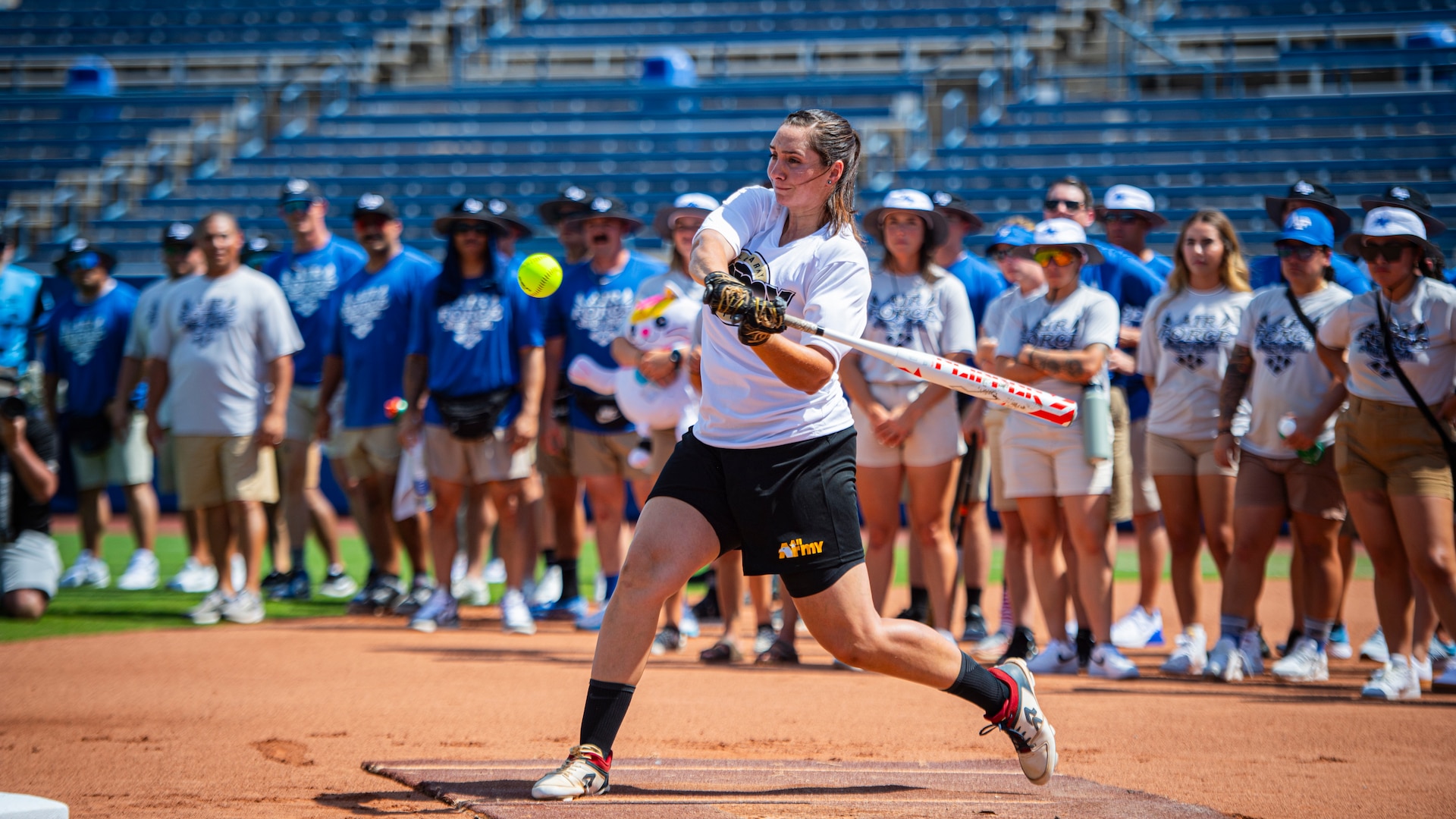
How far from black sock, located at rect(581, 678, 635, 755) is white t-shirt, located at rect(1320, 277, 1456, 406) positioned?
13.4 ft

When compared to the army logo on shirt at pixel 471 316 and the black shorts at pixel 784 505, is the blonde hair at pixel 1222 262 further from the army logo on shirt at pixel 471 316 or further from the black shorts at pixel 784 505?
the army logo on shirt at pixel 471 316

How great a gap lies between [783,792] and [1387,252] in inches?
157

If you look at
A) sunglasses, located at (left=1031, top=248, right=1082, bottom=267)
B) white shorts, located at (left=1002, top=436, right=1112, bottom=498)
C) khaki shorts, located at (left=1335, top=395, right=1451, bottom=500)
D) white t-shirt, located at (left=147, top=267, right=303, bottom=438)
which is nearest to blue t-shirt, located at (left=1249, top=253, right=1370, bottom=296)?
khaki shorts, located at (left=1335, top=395, right=1451, bottom=500)

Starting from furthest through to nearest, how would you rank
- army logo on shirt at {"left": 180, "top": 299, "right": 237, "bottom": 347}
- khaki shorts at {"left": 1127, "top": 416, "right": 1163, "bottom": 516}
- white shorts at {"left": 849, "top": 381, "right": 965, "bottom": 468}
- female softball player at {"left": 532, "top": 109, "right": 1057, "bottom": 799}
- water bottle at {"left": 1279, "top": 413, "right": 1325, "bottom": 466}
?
1. army logo on shirt at {"left": 180, "top": 299, "right": 237, "bottom": 347}
2. khaki shorts at {"left": 1127, "top": 416, "right": 1163, "bottom": 516}
3. white shorts at {"left": 849, "top": 381, "right": 965, "bottom": 468}
4. water bottle at {"left": 1279, "top": 413, "right": 1325, "bottom": 466}
5. female softball player at {"left": 532, "top": 109, "right": 1057, "bottom": 799}

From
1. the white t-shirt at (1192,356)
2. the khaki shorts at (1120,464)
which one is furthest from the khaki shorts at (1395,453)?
the khaki shorts at (1120,464)

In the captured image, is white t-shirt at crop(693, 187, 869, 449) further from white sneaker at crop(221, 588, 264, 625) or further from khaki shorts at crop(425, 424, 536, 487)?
white sneaker at crop(221, 588, 264, 625)

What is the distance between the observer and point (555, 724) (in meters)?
5.67

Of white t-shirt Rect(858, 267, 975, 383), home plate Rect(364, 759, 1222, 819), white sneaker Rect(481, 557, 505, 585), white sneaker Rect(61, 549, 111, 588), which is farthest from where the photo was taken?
white sneaker Rect(481, 557, 505, 585)

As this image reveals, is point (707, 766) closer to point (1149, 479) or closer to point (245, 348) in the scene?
point (1149, 479)

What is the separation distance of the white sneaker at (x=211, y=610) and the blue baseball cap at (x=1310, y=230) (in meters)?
6.78

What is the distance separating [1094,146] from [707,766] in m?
14.4

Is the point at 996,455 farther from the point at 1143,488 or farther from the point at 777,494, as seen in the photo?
the point at 777,494

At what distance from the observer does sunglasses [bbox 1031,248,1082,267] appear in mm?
6891

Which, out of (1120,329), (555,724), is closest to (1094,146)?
(1120,329)
